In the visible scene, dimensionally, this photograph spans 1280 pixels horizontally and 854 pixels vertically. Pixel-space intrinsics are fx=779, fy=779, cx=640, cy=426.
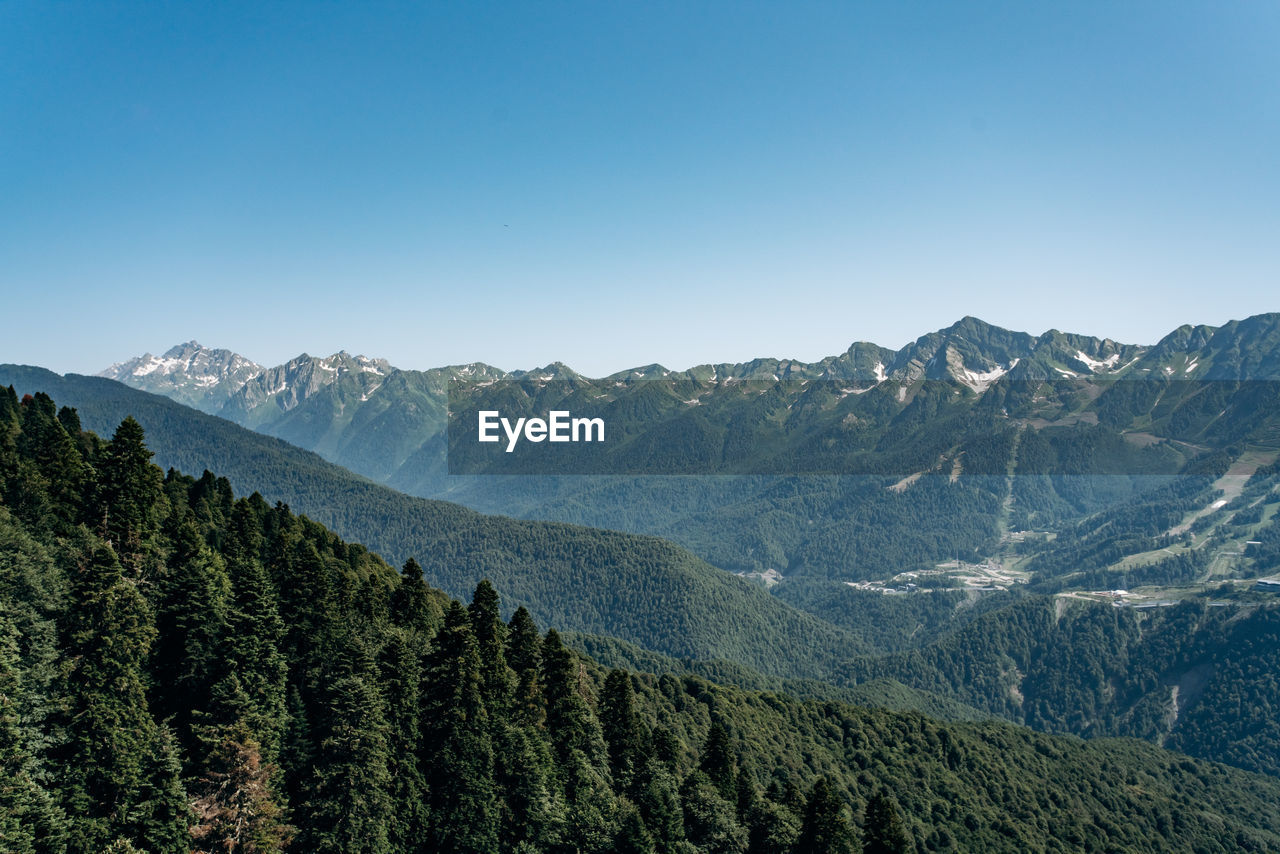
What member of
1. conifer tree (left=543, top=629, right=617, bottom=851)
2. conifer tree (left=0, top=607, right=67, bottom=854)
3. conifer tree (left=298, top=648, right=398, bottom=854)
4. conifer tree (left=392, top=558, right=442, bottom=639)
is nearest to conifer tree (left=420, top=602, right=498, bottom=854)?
conifer tree (left=298, top=648, right=398, bottom=854)

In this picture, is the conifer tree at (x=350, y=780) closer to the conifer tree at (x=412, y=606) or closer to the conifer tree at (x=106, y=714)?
the conifer tree at (x=106, y=714)

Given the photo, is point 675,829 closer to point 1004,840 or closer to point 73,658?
point 73,658

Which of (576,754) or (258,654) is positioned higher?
(258,654)

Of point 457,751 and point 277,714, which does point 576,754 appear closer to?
point 457,751

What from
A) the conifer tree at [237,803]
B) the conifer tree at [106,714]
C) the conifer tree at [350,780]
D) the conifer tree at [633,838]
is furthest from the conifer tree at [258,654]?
the conifer tree at [633,838]

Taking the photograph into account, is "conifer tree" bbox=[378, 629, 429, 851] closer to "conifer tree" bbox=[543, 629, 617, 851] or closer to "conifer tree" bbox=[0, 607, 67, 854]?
"conifer tree" bbox=[543, 629, 617, 851]

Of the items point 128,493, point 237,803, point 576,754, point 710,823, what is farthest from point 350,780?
point 128,493
